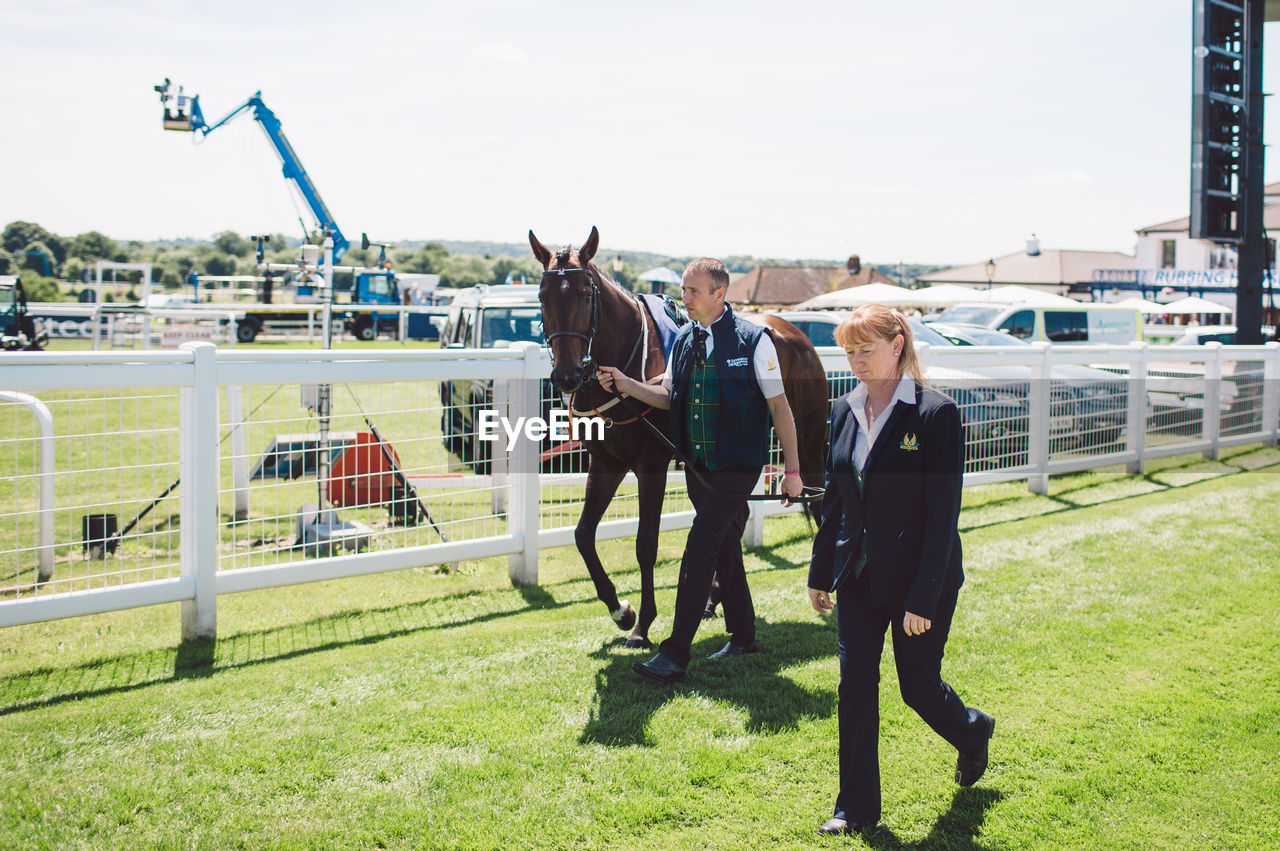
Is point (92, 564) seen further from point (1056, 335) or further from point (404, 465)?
point (1056, 335)

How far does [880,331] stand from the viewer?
312 cm

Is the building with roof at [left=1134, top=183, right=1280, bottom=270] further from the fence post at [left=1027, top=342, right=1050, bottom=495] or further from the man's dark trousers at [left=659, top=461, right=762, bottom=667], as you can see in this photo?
the man's dark trousers at [left=659, top=461, right=762, bottom=667]

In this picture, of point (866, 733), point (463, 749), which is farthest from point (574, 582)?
point (866, 733)

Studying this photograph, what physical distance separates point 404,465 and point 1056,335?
15.2 m

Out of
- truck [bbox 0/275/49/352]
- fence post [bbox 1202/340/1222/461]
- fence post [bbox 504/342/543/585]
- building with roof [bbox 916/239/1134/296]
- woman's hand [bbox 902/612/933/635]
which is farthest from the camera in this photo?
building with roof [bbox 916/239/1134/296]

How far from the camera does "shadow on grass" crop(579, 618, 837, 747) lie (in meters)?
4.15

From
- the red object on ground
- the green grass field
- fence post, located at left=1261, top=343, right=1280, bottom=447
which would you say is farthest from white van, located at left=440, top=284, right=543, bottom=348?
fence post, located at left=1261, top=343, right=1280, bottom=447

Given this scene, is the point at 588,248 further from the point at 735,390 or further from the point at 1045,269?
the point at 1045,269

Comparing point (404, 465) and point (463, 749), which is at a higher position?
point (404, 465)

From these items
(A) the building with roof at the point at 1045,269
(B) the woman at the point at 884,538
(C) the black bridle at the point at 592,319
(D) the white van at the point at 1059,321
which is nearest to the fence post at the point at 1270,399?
(D) the white van at the point at 1059,321

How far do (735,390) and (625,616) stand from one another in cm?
167

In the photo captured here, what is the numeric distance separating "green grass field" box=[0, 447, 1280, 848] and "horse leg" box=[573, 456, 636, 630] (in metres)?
0.16

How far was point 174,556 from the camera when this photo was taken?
693 cm

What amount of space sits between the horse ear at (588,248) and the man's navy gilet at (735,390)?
2.23 ft
